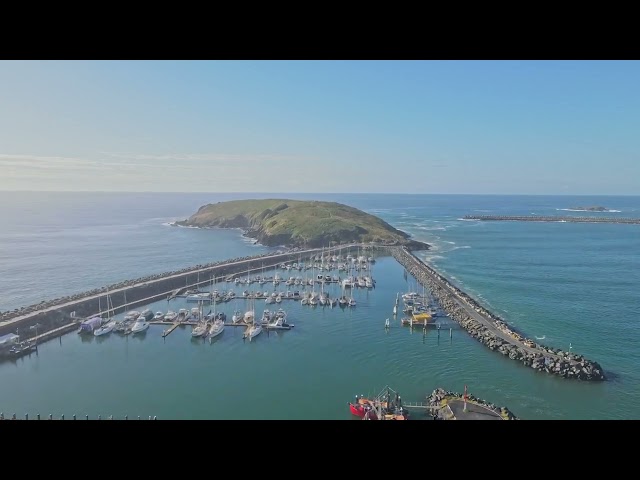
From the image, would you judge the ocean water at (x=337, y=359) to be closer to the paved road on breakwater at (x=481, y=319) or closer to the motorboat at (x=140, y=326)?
the motorboat at (x=140, y=326)

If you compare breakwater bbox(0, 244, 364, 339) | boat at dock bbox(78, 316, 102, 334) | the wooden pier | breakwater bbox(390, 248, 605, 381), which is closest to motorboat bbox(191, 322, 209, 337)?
the wooden pier

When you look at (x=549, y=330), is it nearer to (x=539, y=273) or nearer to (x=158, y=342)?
(x=539, y=273)

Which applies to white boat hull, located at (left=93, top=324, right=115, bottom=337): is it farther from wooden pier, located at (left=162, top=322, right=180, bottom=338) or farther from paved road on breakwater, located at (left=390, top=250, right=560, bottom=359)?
paved road on breakwater, located at (left=390, top=250, right=560, bottom=359)

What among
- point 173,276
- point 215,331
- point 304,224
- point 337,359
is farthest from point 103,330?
point 304,224

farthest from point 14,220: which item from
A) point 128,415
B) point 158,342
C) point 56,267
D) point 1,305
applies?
point 128,415

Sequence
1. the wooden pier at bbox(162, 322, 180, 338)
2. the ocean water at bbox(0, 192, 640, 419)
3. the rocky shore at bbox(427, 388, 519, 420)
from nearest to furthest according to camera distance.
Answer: the rocky shore at bbox(427, 388, 519, 420), the ocean water at bbox(0, 192, 640, 419), the wooden pier at bbox(162, 322, 180, 338)

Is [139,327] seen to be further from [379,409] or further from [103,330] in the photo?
[379,409]
